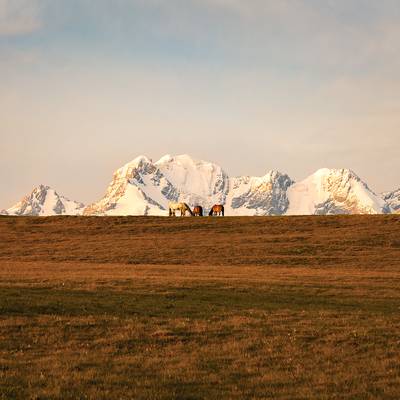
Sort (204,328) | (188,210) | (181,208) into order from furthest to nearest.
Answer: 1. (181,208)
2. (188,210)
3. (204,328)

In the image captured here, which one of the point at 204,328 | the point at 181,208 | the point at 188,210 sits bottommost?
the point at 204,328

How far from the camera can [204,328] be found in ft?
88.5

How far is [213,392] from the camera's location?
18.1 metres

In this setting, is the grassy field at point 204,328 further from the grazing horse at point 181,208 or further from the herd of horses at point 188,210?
the grazing horse at point 181,208

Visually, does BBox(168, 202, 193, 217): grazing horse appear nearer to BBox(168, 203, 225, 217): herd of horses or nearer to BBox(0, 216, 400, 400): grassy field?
BBox(168, 203, 225, 217): herd of horses

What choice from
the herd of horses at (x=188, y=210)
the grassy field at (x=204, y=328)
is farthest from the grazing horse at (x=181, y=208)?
the grassy field at (x=204, y=328)

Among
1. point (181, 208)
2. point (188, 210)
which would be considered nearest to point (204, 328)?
point (188, 210)

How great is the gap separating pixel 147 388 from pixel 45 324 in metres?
9.92

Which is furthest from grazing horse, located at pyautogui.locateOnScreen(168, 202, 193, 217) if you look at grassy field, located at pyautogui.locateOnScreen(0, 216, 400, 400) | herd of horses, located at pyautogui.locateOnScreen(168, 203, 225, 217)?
grassy field, located at pyautogui.locateOnScreen(0, 216, 400, 400)

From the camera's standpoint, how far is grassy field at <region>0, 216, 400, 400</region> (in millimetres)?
18984

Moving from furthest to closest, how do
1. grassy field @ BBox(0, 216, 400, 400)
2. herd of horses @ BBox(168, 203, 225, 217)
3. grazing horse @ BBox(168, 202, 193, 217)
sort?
grazing horse @ BBox(168, 202, 193, 217) < herd of horses @ BBox(168, 203, 225, 217) < grassy field @ BBox(0, 216, 400, 400)

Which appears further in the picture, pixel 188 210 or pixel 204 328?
pixel 188 210

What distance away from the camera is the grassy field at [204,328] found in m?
19.0

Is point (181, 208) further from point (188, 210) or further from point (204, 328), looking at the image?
point (204, 328)
